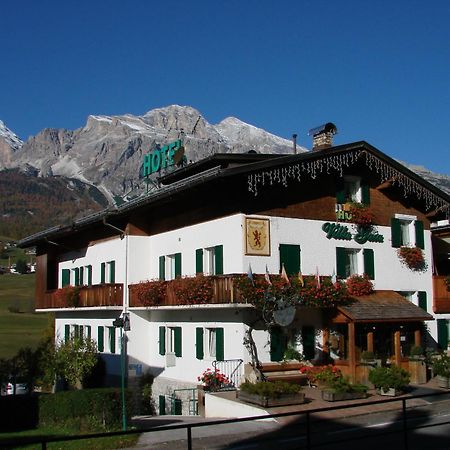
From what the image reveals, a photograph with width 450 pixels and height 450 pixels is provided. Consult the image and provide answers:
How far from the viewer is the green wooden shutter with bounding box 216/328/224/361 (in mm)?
23028

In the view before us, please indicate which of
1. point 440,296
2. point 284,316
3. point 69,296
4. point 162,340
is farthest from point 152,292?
point 440,296

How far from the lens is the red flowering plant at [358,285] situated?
80.6ft

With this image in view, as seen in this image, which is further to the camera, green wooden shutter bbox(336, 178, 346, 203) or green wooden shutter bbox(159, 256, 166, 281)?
green wooden shutter bbox(159, 256, 166, 281)

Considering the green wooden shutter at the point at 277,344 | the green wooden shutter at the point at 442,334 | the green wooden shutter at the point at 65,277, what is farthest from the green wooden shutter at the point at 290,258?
the green wooden shutter at the point at 65,277

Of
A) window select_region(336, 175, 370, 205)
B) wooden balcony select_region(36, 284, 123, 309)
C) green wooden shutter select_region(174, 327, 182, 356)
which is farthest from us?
wooden balcony select_region(36, 284, 123, 309)

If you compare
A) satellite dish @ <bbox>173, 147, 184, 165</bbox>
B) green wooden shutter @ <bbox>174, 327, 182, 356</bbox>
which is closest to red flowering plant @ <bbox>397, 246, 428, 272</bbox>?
green wooden shutter @ <bbox>174, 327, 182, 356</bbox>

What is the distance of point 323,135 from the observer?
27.9m

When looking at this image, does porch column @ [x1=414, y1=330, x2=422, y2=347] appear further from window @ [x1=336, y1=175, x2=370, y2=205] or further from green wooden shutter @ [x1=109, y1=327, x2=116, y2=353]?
green wooden shutter @ [x1=109, y1=327, x2=116, y2=353]

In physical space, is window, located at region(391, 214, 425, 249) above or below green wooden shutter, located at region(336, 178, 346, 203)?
below

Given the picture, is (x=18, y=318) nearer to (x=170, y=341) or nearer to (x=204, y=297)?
(x=170, y=341)

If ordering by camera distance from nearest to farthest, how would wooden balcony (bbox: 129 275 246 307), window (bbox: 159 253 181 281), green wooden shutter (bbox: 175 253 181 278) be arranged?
wooden balcony (bbox: 129 275 246 307), green wooden shutter (bbox: 175 253 181 278), window (bbox: 159 253 181 281)

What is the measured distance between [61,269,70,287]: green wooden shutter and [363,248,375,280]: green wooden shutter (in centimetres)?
1685

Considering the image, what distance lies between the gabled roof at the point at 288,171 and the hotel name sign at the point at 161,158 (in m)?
1.71

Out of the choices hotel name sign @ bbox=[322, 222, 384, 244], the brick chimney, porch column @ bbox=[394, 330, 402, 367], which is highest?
the brick chimney
